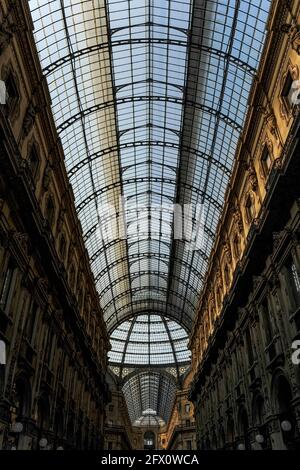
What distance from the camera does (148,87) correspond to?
3669cm

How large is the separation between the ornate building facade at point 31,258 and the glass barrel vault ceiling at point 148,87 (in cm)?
599

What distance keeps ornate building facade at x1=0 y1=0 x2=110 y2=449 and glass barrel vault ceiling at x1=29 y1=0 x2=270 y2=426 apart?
19.7ft

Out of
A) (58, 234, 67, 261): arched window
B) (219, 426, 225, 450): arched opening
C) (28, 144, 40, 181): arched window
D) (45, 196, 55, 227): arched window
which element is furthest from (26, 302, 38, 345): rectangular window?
(219, 426, 225, 450): arched opening

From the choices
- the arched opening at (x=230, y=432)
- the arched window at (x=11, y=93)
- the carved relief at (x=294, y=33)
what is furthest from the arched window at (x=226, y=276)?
the arched window at (x=11, y=93)

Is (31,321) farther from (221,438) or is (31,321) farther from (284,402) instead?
(221,438)

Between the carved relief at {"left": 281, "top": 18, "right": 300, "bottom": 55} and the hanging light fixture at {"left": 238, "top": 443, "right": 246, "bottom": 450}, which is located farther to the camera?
the hanging light fixture at {"left": 238, "top": 443, "right": 246, "bottom": 450}

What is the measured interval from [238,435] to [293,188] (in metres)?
19.0

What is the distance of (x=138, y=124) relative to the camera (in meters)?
40.7

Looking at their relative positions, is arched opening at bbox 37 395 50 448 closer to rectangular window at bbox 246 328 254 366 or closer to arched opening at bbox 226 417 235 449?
rectangular window at bbox 246 328 254 366

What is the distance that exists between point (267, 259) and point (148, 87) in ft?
67.8

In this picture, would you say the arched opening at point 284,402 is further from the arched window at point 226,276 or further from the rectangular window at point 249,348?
the arched window at point 226,276

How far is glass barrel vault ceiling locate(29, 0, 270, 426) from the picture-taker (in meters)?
27.8

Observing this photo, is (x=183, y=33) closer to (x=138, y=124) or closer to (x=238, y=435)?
(x=138, y=124)

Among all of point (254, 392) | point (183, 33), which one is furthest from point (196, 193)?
point (254, 392)
